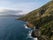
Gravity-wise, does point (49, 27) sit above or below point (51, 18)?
below

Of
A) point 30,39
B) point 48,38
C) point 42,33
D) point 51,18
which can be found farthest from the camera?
point 51,18

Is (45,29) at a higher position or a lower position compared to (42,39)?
higher

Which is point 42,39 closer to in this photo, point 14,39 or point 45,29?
point 45,29

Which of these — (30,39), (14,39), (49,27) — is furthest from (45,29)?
(14,39)

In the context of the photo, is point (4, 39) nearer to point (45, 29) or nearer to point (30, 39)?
point (30, 39)

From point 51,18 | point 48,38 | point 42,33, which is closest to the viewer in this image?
point 48,38

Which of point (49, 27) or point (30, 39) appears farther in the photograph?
point (30, 39)

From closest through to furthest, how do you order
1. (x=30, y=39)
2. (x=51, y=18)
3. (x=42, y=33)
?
(x=42, y=33) → (x=30, y=39) → (x=51, y=18)

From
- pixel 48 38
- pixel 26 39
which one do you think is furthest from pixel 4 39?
pixel 48 38

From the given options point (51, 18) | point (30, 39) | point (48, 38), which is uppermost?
point (51, 18)
